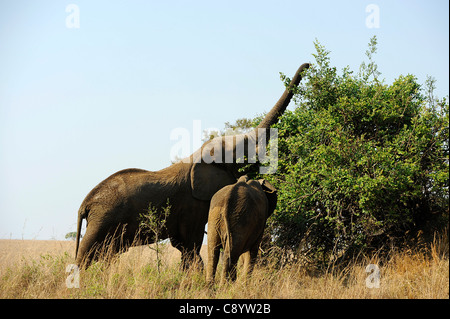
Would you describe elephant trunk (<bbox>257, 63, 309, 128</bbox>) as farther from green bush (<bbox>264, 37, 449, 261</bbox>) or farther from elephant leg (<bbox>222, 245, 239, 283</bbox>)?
elephant leg (<bbox>222, 245, 239, 283</bbox>)

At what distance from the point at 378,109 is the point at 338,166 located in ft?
6.64

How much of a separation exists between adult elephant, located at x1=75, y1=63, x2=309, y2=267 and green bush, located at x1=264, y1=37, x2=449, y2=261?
146 cm

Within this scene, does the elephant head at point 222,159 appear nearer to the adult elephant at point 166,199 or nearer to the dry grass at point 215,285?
the adult elephant at point 166,199

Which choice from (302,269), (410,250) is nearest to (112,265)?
(302,269)

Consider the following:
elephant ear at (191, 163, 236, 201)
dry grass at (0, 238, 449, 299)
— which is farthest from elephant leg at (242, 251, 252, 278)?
elephant ear at (191, 163, 236, 201)

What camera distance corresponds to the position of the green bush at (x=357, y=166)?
10.4m

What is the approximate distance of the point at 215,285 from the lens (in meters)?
8.41

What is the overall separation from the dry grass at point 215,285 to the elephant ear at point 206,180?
1727 millimetres

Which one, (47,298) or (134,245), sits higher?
(134,245)

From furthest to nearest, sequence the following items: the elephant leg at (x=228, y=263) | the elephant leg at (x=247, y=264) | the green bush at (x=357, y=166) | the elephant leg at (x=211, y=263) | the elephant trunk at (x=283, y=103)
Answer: the elephant trunk at (x=283, y=103) < the green bush at (x=357, y=166) < the elephant leg at (x=247, y=264) < the elephant leg at (x=211, y=263) < the elephant leg at (x=228, y=263)

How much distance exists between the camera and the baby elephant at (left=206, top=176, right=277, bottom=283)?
817 cm

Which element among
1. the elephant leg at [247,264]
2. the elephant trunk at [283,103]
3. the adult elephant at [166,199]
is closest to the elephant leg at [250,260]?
the elephant leg at [247,264]

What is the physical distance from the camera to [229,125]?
→ 651 inches
